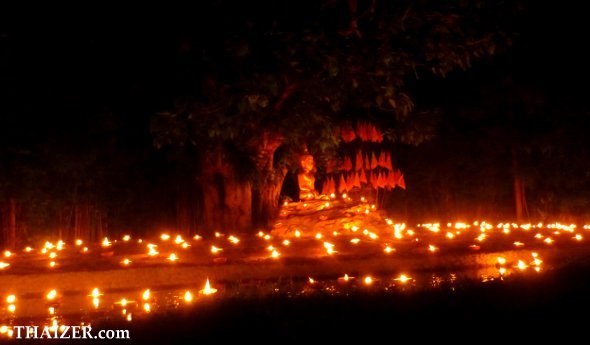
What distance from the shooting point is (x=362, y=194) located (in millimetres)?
13789

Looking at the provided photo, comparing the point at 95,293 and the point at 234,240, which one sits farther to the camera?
the point at 234,240

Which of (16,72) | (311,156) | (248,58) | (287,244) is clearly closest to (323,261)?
(287,244)

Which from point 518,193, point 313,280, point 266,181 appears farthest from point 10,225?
point 518,193

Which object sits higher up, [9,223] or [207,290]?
[9,223]

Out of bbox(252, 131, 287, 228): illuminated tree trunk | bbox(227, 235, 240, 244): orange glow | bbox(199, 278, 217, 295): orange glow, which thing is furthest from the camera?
bbox(252, 131, 287, 228): illuminated tree trunk

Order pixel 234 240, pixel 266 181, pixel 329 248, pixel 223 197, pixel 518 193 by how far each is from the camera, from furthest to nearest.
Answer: pixel 518 193 < pixel 223 197 < pixel 266 181 < pixel 234 240 < pixel 329 248

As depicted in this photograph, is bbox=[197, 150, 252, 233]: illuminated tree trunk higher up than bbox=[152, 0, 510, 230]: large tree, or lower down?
lower down

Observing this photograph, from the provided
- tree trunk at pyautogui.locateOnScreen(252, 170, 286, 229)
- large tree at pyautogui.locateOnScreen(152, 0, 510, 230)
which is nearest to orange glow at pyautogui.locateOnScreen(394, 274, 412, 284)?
large tree at pyautogui.locateOnScreen(152, 0, 510, 230)

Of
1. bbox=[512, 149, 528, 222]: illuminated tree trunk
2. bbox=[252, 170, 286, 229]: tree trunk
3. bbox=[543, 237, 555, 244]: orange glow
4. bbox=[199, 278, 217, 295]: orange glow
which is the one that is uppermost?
bbox=[512, 149, 528, 222]: illuminated tree trunk

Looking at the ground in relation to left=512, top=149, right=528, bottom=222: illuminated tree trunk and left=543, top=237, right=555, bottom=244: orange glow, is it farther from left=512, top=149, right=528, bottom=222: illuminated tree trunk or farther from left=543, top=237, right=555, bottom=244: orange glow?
left=512, top=149, right=528, bottom=222: illuminated tree trunk

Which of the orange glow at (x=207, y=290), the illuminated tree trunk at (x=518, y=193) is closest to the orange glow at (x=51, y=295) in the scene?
the orange glow at (x=207, y=290)

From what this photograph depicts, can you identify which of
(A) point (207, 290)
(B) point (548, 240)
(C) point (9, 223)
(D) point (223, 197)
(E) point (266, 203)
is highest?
(C) point (9, 223)

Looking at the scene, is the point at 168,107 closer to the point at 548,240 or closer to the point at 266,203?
the point at 266,203

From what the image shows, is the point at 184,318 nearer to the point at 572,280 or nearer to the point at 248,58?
the point at 572,280
